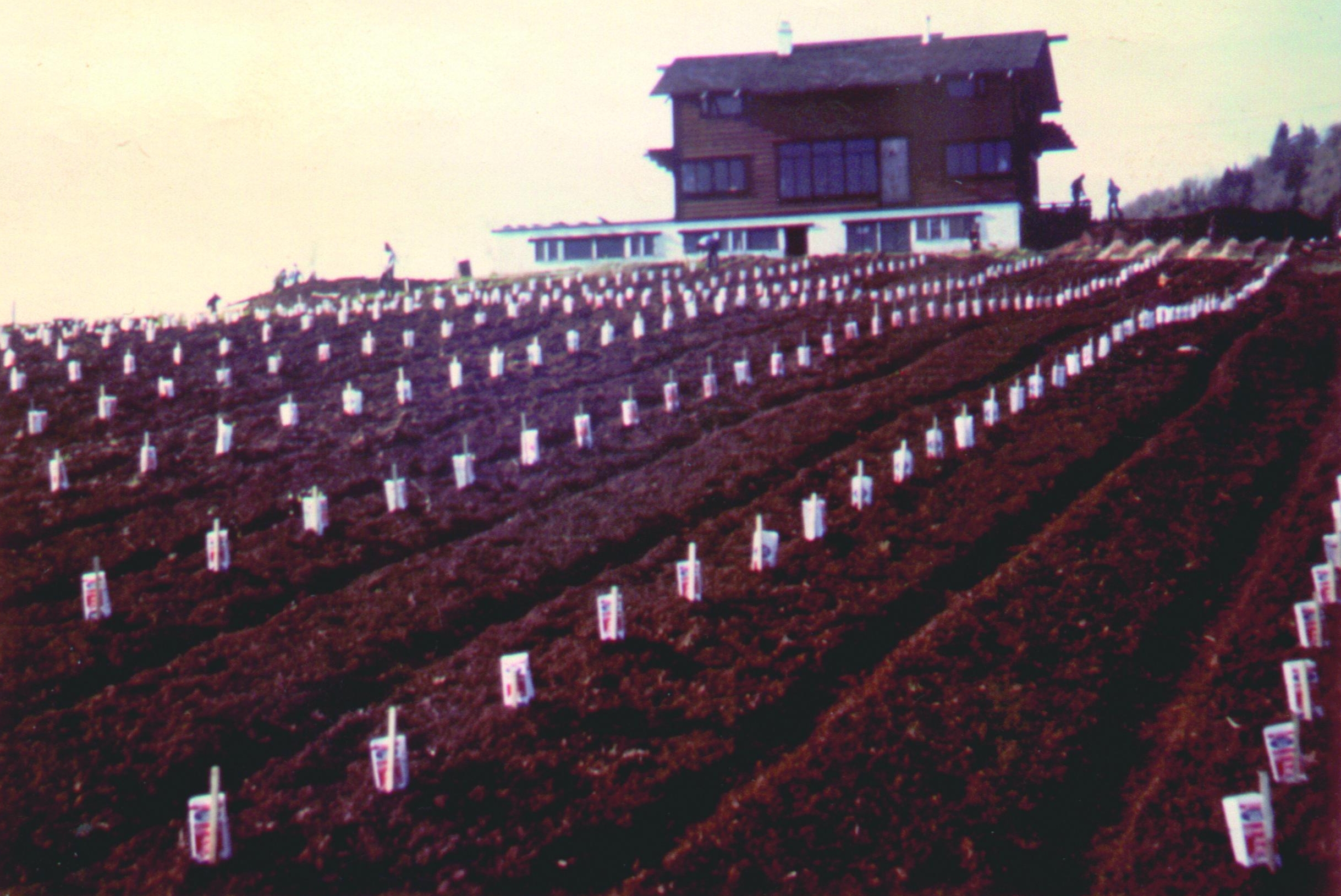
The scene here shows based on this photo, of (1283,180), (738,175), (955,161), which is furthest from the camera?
(1283,180)

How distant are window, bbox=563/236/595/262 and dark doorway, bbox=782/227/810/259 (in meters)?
10.1

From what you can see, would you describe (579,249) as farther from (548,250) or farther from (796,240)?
(796,240)

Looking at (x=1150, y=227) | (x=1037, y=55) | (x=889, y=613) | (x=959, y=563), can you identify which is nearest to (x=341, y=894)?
(x=889, y=613)

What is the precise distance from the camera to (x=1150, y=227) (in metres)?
44.7

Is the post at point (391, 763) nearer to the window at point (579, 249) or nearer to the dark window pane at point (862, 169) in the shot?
the dark window pane at point (862, 169)

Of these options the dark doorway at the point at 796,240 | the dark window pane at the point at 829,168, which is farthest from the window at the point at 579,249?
the dark window pane at the point at 829,168

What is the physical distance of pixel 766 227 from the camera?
5178cm

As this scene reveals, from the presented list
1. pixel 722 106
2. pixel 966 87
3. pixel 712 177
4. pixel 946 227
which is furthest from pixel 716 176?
pixel 966 87

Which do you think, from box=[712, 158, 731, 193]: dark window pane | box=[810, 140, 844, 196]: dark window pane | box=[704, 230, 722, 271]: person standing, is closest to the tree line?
box=[810, 140, 844, 196]: dark window pane

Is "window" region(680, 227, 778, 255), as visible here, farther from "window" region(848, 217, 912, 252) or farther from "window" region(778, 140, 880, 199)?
"window" region(848, 217, 912, 252)

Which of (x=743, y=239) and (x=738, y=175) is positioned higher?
(x=738, y=175)

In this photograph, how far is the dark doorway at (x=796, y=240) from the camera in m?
51.7

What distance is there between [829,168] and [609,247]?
38.9 ft

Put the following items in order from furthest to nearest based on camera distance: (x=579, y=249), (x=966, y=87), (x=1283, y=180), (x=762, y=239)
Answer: (x=1283, y=180)
(x=579, y=249)
(x=762, y=239)
(x=966, y=87)
